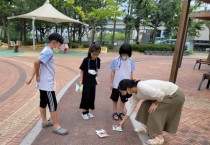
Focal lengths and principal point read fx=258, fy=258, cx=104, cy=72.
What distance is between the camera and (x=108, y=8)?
22.4 m

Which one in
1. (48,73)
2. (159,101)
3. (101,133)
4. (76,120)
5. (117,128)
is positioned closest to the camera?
(159,101)

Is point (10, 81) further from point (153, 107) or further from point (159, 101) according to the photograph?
point (159, 101)

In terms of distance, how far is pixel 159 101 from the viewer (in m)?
3.76

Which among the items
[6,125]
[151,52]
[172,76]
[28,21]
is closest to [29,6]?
[28,21]

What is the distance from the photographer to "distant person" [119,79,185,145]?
3713 mm

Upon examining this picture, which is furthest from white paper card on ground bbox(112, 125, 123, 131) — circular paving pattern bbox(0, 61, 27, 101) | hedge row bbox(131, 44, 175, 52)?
hedge row bbox(131, 44, 175, 52)

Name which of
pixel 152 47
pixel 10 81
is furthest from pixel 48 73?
pixel 152 47

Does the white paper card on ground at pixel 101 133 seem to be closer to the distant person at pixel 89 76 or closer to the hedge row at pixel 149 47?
the distant person at pixel 89 76

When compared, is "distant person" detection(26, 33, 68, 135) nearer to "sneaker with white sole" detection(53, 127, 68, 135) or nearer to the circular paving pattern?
"sneaker with white sole" detection(53, 127, 68, 135)

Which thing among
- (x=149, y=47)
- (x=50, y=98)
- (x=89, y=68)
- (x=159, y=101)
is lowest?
(x=149, y=47)

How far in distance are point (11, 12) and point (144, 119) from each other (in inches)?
964

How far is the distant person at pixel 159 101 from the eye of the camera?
146 inches

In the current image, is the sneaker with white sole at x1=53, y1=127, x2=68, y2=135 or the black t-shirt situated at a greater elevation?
the black t-shirt

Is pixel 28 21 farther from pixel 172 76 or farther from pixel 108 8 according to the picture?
pixel 172 76
